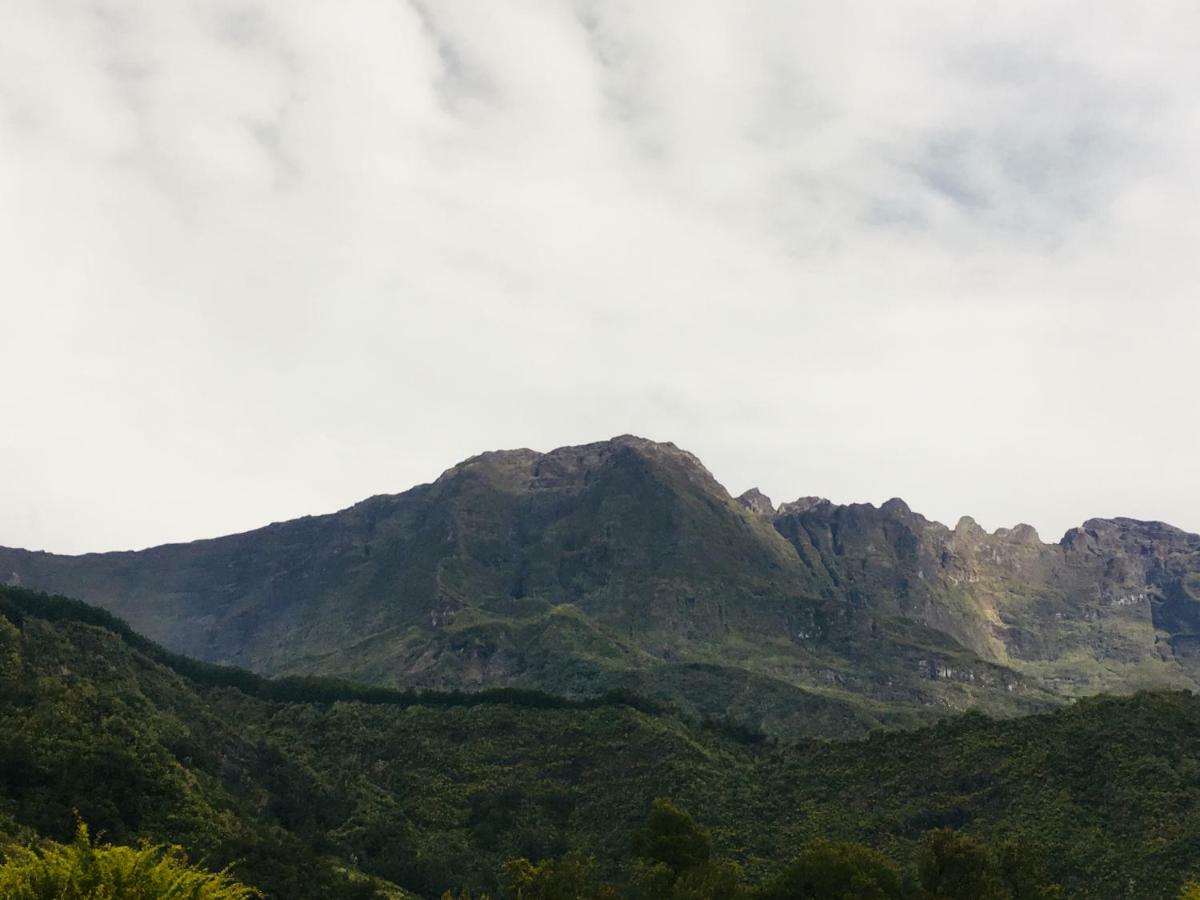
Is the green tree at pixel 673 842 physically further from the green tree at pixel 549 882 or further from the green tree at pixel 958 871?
the green tree at pixel 958 871

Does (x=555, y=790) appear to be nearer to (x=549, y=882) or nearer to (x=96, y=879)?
(x=549, y=882)

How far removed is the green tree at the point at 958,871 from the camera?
78.2m

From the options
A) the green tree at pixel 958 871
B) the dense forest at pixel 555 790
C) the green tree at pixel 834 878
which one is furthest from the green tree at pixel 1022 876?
the green tree at pixel 834 878

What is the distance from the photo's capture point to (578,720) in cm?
17150

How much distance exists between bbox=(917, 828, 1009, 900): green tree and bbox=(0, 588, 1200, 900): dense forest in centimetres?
19

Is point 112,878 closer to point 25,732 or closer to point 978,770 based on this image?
point 25,732

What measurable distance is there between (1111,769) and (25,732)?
393 ft

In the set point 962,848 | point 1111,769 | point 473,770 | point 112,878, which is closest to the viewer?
point 112,878

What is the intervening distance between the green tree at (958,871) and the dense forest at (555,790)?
19cm

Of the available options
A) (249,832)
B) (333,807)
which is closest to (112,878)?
(249,832)

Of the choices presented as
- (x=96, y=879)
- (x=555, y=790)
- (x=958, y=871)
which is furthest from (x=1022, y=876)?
(x=555, y=790)

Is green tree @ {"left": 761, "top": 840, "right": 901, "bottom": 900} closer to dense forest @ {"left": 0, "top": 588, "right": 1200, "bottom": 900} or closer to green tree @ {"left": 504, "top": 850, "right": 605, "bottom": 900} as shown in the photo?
dense forest @ {"left": 0, "top": 588, "right": 1200, "bottom": 900}

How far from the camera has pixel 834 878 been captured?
79188 mm

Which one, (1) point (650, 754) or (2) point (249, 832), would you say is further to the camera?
(1) point (650, 754)
